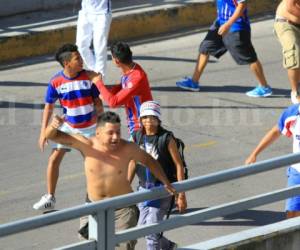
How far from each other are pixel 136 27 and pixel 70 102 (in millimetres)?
7079

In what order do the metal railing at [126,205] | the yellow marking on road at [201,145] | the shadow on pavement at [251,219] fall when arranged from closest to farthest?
the metal railing at [126,205] → the shadow on pavement at [251,219] → the yellow marking on road at [201,145]

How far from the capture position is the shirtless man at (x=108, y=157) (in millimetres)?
8609

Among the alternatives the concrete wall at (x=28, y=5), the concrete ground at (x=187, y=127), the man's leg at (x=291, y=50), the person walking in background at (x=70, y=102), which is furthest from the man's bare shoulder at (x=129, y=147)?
the concrete wall at (x=28, y=5)

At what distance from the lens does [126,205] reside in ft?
24.6

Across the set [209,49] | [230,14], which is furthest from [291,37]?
[209,49]

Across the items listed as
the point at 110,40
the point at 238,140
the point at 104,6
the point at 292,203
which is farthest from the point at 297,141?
the point at 110,40

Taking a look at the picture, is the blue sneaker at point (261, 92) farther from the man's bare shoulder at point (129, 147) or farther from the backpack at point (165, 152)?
the man's bare shoulder at point (129, 147)

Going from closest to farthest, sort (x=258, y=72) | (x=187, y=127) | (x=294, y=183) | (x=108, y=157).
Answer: (x=108, y=157), (x=294, y=183), (x=187, y=127), (x=258, y=72)

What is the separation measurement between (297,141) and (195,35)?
8929 mm

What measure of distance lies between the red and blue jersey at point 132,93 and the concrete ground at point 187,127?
115cm

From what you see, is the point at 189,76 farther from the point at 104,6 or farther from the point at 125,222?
the point at 125,222

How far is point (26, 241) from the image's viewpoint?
A: 33.3ft

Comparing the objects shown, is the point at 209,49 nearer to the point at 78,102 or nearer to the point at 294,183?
the point at 78,102

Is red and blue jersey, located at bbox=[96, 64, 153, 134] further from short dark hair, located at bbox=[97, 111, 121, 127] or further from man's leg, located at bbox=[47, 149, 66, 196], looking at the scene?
short dark hair, located at bbox=[97, 111, 121, 127]
